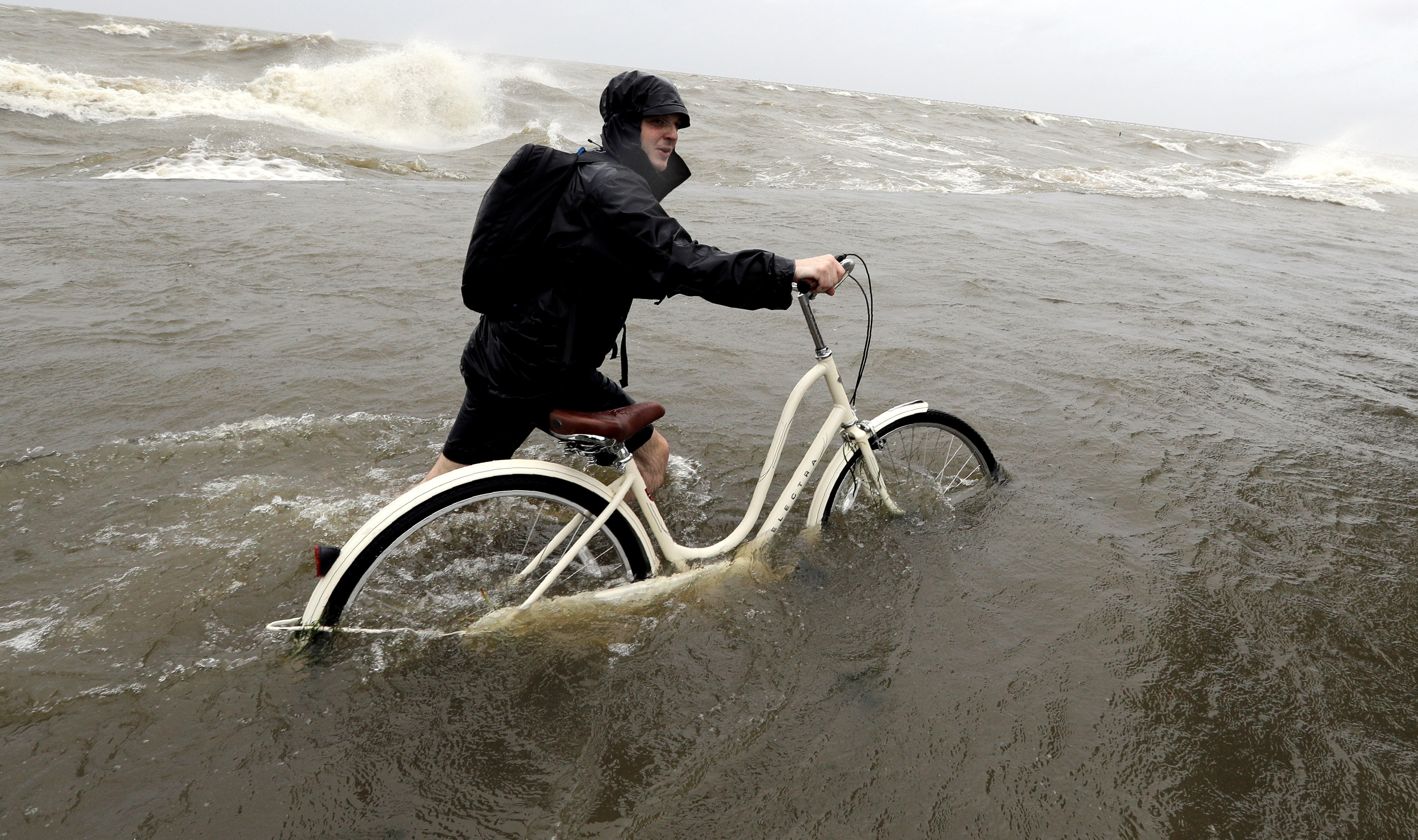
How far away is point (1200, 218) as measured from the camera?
49.9 feet

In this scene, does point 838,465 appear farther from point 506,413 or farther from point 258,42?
point 258,42

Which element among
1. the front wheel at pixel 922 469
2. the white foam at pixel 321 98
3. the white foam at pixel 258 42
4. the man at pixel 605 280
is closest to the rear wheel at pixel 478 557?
the man at pixel 605 280

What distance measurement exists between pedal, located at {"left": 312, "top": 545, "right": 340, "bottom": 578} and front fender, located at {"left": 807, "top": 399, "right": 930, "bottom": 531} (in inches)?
80.5

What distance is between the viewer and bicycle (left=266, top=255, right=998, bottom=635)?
2561 millimetres

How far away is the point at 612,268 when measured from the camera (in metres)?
2.56

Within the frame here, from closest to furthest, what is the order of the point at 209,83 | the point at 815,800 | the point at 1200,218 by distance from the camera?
the point at 815,800 < the point at 1200,218 < the point at 209,83

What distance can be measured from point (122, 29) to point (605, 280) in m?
45.6

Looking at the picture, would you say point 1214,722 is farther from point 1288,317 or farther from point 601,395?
point 1288,317

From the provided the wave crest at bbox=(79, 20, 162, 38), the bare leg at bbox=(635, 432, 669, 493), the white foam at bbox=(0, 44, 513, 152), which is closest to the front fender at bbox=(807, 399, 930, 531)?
the bare leg at bbox=(635, 432, 669, 493)

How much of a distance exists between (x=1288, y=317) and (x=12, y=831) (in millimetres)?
10367

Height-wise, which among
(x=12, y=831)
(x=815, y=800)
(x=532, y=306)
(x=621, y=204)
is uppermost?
(x=621, y=204)

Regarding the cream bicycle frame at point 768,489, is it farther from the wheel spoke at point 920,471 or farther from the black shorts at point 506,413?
the black shorts at point 506,413

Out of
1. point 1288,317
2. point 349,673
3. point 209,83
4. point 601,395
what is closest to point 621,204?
point 601,395

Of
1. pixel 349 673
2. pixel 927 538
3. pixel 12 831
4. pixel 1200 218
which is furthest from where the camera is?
pixel 1200 218
